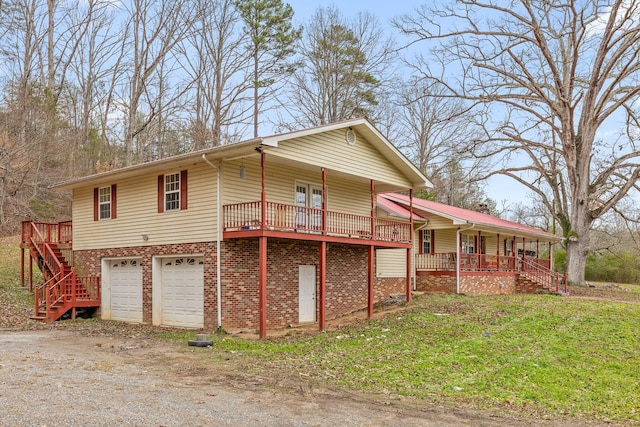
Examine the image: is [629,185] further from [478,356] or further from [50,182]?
[50,182]

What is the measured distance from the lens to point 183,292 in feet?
57.7

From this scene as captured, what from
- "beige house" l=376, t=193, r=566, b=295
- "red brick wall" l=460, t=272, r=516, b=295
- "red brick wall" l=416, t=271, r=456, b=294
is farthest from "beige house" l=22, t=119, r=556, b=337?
"red brick wall" l=460, t=272, r=516, b=295

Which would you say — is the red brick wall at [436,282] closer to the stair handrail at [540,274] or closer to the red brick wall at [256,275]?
the red brick wall at [256,275]

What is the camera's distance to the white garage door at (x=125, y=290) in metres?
19.2

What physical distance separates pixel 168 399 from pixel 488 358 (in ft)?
24.1

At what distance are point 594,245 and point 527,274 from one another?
1417 inches

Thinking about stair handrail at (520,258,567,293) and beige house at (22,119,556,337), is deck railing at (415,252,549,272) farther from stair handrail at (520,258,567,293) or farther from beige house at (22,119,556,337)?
stair handrail at (520,258,567,293)

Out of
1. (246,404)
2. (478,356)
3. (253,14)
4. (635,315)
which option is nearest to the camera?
(246,404)

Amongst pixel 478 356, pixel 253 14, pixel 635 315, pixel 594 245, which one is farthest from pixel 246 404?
pixel 594 245

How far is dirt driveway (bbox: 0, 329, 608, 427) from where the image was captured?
24.5 feet

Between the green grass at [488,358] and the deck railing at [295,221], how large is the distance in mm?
3083

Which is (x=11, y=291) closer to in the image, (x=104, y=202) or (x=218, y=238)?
(x=104, y=202)

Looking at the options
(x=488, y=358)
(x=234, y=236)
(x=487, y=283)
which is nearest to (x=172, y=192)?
(x=234, y=236)

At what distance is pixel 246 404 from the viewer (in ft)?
27.8
